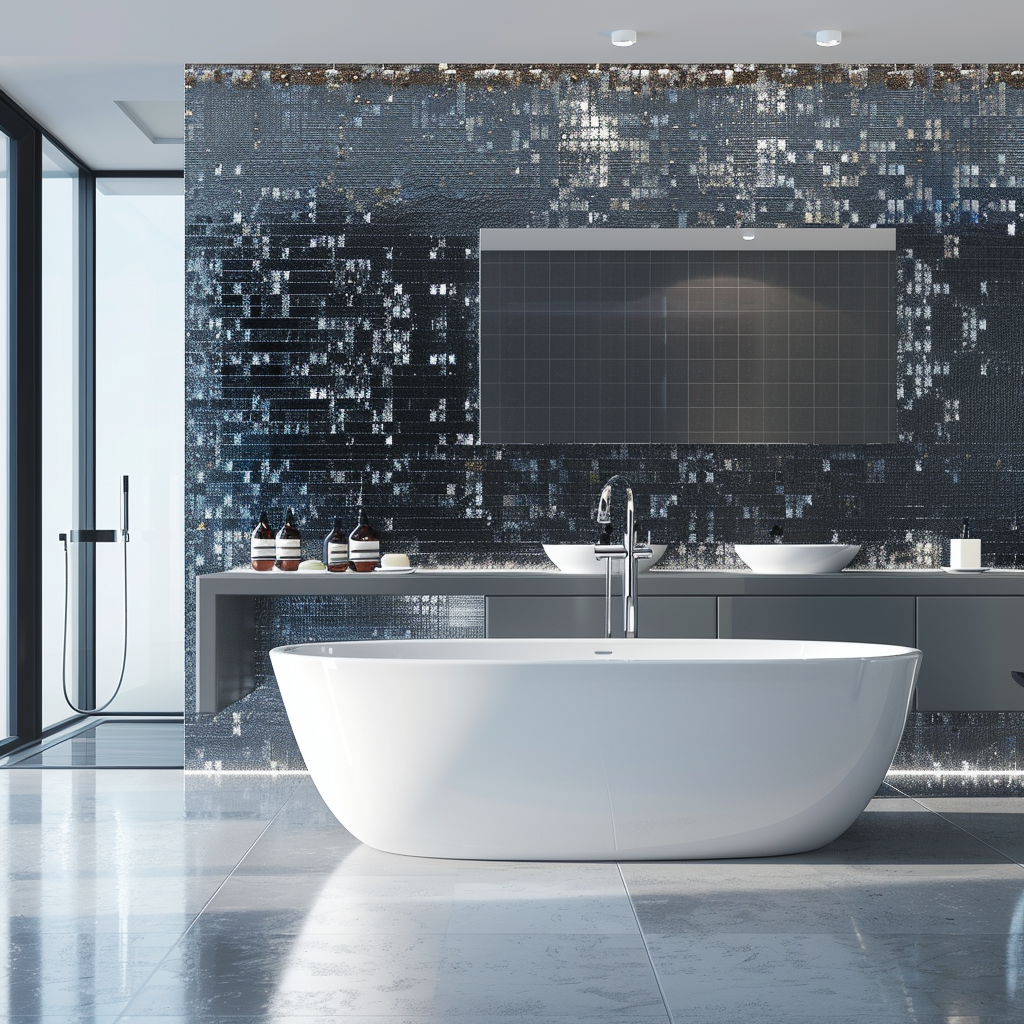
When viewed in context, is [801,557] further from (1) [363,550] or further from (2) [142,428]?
(2) [142,428]

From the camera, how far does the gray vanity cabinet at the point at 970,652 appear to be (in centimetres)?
395

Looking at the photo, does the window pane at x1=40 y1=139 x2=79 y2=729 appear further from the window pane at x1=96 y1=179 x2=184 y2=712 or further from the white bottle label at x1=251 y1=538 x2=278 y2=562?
the white bottle label at x1=251 y1=538 x2=278 y2=562

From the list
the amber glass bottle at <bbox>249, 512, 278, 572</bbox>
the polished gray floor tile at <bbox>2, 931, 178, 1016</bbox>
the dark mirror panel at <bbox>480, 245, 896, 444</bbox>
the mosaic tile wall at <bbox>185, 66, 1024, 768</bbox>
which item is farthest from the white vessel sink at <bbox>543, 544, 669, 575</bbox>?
the polished gray floor tile at <bbox>2, 931, 178, 1016</bbox>

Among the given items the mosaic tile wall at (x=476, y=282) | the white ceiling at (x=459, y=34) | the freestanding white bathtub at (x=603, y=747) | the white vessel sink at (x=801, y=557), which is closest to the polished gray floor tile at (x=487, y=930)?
the freestanding white bathtub at (x=603, y=747)

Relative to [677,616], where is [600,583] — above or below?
above

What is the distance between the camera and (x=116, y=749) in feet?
16.2

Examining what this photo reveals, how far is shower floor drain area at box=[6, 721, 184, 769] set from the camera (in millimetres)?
4657

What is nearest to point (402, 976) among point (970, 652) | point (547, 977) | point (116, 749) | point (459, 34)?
point (547, 977)

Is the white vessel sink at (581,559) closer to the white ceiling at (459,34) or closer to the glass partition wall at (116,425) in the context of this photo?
the white ceiling at (459,34)

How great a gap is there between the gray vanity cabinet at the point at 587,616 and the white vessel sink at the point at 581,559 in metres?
0.16

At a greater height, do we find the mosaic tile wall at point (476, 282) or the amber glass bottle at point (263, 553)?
the mosaic tile wall at point (476, 282)

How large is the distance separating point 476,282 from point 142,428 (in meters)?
1.96

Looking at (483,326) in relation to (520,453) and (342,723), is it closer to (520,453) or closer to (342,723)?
(520,453)

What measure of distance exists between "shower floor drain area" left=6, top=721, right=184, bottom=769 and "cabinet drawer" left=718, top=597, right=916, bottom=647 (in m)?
2.26
